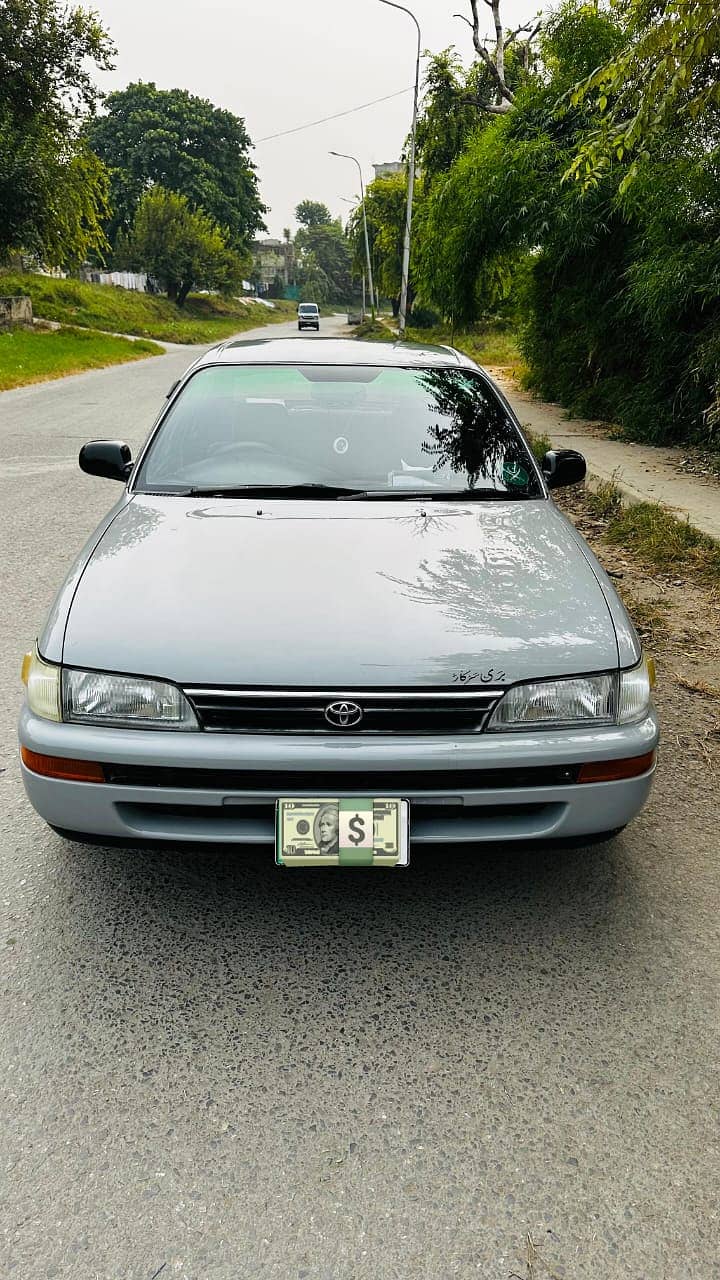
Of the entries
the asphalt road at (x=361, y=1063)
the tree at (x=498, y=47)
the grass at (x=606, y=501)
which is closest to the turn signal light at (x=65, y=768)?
the asphalt road at (x=361, y=1063)

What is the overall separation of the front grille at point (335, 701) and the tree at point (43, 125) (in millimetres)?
27503

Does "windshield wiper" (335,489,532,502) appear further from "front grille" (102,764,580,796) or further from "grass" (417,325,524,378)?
"grass" (417,325,524,378)

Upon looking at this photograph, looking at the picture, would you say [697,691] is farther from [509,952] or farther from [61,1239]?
[61,1239]

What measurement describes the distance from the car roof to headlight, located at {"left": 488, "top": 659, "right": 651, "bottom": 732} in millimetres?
2109

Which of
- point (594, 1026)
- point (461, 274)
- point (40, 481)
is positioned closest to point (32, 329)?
point (461, 274)

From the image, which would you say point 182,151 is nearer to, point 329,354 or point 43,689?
point 329,354

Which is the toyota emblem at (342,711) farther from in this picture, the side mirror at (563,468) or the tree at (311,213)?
the tree at (311,213)

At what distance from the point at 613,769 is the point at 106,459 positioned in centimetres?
244

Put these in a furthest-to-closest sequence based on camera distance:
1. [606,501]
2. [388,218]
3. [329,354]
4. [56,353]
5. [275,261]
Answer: [275,261]
[388,218]
[56,353]
[606,501]
[329,354]

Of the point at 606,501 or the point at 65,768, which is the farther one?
the point at 606,501

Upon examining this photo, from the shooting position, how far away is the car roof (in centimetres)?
405

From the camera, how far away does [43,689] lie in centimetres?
241

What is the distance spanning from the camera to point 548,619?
8.32 feet

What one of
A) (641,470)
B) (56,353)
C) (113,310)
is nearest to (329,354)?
(641,470)
